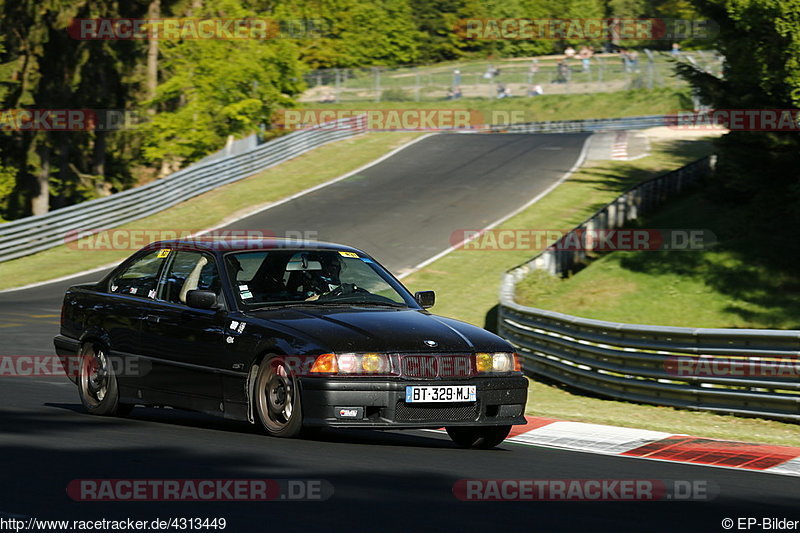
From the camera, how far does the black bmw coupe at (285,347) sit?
26.6 feet

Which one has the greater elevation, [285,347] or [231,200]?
[285,347]

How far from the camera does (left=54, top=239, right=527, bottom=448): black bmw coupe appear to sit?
26.6 feet

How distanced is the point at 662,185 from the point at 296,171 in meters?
13.3

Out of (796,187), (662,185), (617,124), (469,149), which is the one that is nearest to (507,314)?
(796,187)

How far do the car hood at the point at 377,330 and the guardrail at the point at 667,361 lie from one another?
3659 millimetres

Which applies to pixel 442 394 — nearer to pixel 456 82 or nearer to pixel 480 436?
pixel 480 436

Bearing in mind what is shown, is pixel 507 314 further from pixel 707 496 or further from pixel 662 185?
pixel 662 185

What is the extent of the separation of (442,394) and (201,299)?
198 centimetres

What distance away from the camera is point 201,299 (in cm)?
876

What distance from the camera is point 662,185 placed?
107 feet

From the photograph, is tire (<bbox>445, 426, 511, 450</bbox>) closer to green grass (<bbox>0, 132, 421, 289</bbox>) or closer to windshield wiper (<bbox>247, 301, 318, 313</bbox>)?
windshield wiper (<bbox>247, 301, 318, 313</bbox>)

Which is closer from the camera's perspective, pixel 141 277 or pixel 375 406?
pixel 375 406

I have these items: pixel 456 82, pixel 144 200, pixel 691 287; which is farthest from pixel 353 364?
pixel 456 82

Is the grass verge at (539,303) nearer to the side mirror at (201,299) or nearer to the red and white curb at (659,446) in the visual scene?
the red and white curb at (659,446)
